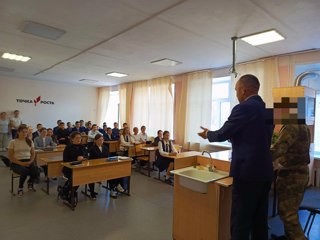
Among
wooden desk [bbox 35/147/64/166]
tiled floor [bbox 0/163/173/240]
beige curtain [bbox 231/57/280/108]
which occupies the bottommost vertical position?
tiled floor [bbox 0/163/173/240]

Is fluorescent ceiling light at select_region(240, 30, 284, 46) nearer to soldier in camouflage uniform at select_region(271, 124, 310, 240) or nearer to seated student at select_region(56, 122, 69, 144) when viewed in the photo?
soldier in camouflage uniform at select_region(271, 124, 310, 240)

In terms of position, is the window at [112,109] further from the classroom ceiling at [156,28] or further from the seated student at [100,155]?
the seated student at [100,155]

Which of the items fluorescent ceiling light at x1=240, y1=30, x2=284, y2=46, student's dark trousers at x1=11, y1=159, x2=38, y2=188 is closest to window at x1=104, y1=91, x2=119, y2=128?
student's dark trousers at x1=11, y1=159, x2=38, y2=188

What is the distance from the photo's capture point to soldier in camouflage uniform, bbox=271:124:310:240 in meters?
2.31

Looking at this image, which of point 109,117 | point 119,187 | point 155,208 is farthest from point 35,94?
point 155,208

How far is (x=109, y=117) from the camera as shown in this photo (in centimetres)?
1067

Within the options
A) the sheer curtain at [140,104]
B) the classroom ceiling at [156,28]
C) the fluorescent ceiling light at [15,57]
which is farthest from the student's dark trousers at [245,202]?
the sheer curtain at [140,104]

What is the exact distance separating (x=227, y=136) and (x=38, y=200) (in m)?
3.49

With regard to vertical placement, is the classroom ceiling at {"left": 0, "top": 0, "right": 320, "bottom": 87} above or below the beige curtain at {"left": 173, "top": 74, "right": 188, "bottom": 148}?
above

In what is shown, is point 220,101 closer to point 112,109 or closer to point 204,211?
point 204,211

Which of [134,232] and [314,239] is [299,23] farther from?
[134,232]

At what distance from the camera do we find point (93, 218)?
319cm

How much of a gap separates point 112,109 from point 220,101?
5924 millimetres

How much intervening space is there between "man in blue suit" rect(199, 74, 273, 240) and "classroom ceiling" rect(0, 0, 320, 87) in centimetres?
153
